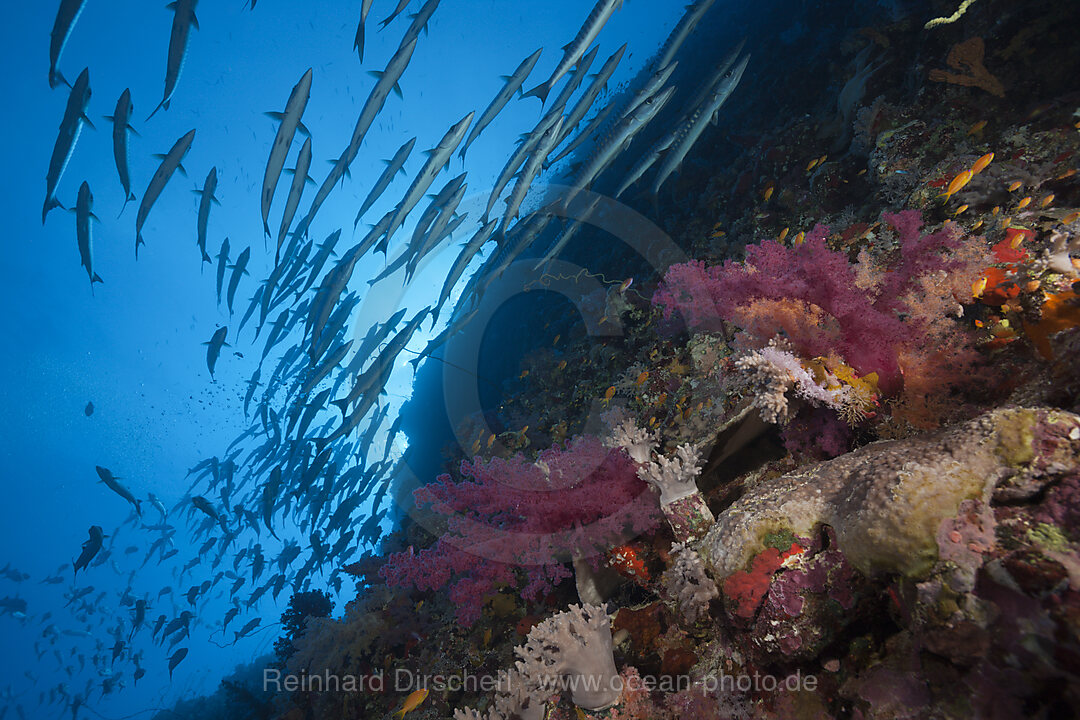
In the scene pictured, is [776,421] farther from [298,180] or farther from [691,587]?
[298,180]

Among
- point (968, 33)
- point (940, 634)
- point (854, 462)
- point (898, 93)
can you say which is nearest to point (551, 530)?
point (854, 462)

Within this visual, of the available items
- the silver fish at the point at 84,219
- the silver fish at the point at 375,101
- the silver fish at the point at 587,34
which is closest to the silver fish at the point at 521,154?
the silver fish at the point at 587,34

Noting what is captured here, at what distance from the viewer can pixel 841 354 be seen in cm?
259

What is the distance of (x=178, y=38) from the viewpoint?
5.64 metres

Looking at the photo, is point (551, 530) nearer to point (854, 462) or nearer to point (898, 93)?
point (854, 462)

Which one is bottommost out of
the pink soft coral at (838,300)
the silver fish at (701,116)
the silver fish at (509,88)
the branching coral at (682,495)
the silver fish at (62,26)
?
the branching coral at (682,495)

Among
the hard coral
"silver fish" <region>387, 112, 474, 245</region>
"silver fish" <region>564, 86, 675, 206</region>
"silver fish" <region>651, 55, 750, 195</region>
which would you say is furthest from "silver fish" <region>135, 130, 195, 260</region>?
the hard coral

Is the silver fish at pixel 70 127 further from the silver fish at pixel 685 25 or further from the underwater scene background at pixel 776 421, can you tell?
the silver fish at pixel 685 25

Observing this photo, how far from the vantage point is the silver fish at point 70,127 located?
19.9 feet

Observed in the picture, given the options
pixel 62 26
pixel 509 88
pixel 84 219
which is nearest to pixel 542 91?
pixel 509 88

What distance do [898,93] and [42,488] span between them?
373ft

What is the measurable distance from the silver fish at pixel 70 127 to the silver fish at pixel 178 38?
1.51 metres

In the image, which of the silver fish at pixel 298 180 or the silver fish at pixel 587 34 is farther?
the silver fish at pixel 298 180

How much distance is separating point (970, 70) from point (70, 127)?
38.9ft
